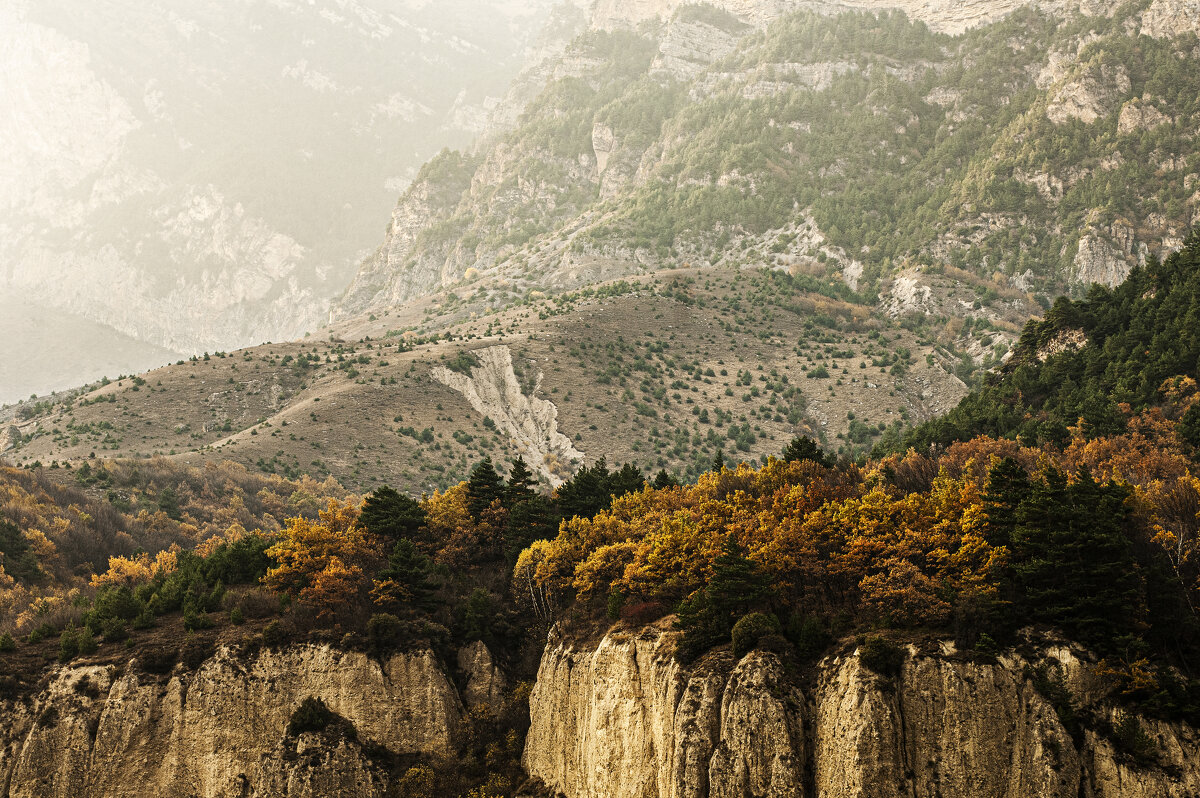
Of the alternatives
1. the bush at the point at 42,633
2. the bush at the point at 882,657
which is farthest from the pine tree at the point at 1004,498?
the bush at the point at 42,633

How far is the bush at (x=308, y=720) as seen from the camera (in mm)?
58866

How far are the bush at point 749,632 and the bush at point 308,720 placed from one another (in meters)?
26.1

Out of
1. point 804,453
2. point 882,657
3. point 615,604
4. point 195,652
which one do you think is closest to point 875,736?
point 882,657

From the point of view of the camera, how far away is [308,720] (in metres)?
58.9

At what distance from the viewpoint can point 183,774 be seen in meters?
58.7

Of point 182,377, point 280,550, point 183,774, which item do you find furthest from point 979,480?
point 182,377

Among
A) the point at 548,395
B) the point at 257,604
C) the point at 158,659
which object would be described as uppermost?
the point at 548,395

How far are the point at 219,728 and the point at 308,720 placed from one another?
524cm

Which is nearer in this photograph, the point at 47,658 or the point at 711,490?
the point at 47,658

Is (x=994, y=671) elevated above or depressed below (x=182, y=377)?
below

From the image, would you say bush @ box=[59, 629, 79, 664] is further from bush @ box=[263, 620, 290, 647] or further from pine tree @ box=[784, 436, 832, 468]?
pine tree @ box=[784, 436, 832, 468]

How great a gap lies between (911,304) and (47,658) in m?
149

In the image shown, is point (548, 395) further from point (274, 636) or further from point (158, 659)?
point (158, 659)

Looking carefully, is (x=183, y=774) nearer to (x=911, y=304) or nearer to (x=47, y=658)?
(x=47, y=658)
